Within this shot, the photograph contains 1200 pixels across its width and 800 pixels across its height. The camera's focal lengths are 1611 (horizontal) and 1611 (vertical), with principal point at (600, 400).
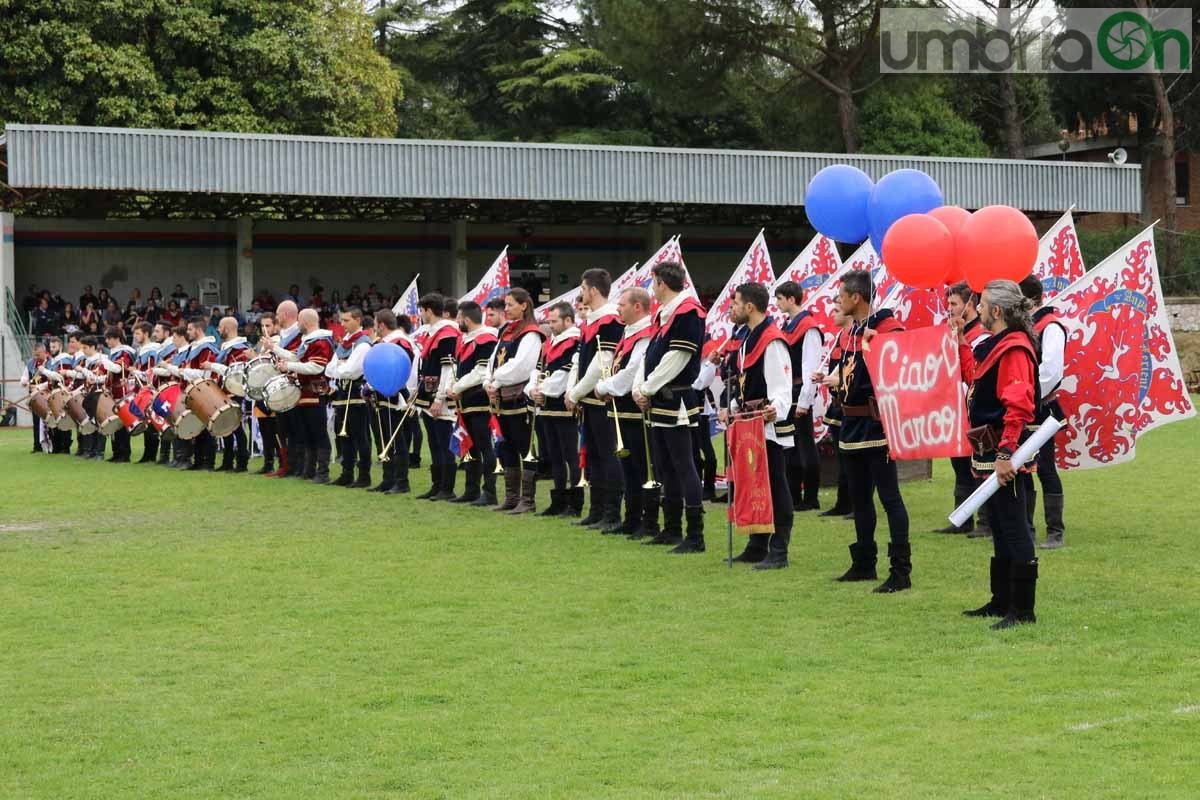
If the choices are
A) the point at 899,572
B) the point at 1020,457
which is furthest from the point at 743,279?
the point at 1020,457

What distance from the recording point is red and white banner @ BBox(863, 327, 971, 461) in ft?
26.3

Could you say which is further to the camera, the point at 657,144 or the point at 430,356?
the point at 657,144

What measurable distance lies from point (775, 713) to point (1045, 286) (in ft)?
23.3

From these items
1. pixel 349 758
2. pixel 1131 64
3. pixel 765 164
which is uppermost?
pixel 1131 64

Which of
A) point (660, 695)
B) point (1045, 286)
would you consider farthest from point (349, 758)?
point (1045, 286)

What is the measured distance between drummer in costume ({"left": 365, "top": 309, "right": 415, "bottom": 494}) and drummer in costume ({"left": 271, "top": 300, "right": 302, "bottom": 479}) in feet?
4.67

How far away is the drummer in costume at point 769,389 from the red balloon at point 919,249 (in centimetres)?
116

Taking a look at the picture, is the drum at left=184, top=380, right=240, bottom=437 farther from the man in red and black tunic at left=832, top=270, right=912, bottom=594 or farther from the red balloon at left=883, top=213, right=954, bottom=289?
the red balloon at left=883, top=213, right=954, bottom=289

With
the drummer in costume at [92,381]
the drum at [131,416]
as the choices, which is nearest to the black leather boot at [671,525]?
the drum at [131,416]

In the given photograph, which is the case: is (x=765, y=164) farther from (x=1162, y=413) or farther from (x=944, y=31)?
(x=1162, y=413)

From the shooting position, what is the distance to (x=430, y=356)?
14562 mm

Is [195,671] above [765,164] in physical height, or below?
below

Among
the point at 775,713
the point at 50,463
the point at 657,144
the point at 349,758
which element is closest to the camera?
the point at 349,758

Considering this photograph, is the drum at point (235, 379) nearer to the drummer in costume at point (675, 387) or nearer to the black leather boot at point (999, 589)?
the drummer in costume at point (675, 387)
